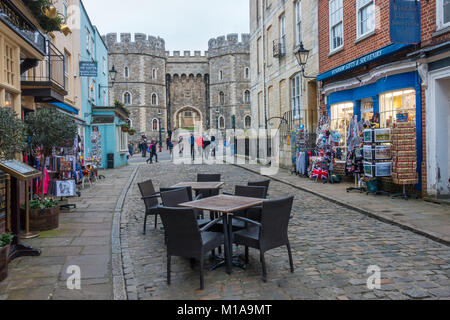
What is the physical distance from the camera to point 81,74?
16844 mm

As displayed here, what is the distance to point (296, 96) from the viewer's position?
17.6 m

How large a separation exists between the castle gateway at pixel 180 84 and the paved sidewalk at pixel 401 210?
1489 inches

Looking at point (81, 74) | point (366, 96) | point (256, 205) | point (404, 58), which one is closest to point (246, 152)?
point (81, 74)

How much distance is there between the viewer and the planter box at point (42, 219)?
6895mm

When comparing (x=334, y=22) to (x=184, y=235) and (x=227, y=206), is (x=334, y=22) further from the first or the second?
(x=184, y=235)

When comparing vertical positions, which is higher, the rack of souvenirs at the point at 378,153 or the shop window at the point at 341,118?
the shop window at the point at 341,118

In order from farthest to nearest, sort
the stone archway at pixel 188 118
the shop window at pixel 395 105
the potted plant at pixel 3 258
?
1. the stone archway at pixel 188 118
2. the shop window at pixel 395 105
3. the potted plant at pixel 3 258

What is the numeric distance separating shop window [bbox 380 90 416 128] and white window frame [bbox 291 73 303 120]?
6434mm

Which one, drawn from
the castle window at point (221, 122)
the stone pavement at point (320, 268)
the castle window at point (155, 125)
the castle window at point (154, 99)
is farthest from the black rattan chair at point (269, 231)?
the castle window at point (221, 122)

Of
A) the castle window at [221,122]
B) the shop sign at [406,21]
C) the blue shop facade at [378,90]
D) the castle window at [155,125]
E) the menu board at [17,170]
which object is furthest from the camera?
the castle window at [221,122]

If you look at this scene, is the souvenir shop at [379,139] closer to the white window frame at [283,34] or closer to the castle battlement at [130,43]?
the white window frame at [283,34]

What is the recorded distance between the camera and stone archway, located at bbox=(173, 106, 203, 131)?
2320 inches

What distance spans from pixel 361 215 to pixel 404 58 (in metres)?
4.16

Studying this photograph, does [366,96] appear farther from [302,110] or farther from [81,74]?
[81,74]
